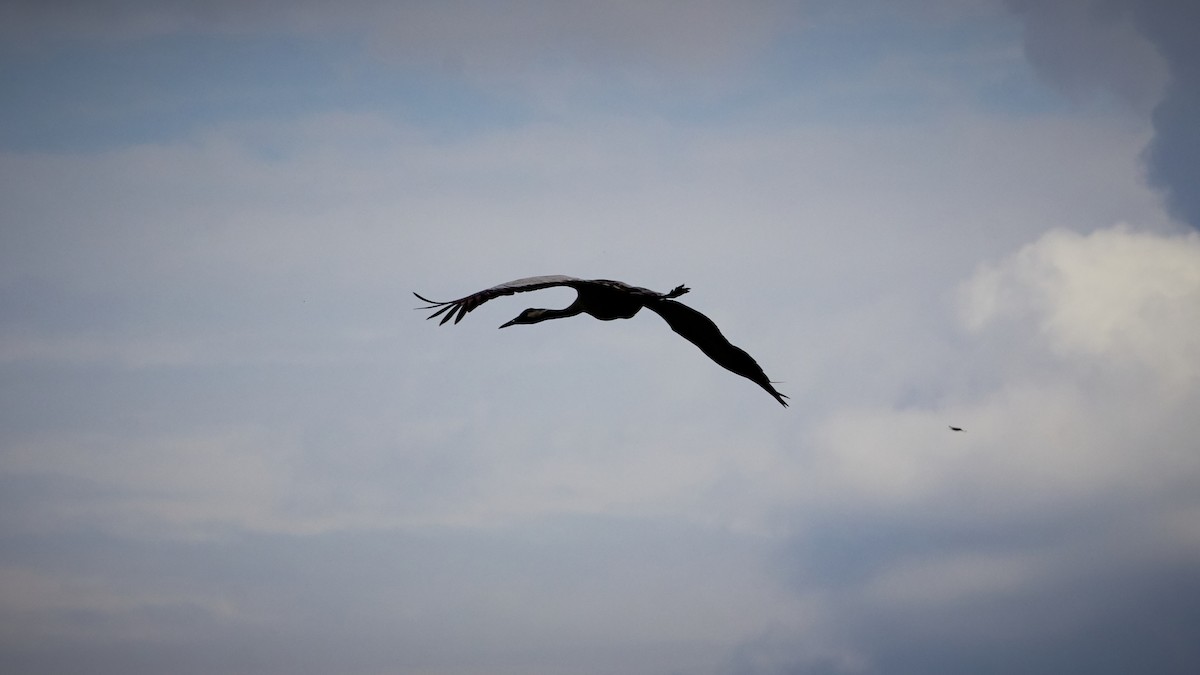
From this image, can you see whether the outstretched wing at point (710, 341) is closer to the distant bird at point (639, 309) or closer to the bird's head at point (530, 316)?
the distant bird at point (639, 309)

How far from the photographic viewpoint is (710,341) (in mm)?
32438

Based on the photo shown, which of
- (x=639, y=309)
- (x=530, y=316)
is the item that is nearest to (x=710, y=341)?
(x=639, y=309)

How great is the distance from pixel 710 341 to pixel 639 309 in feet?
7.54

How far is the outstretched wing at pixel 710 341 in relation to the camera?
31.7 meters

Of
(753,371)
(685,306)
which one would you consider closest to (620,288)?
(685,306)

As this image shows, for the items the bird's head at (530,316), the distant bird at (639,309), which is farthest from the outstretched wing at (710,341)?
the bird's head at (530,316)

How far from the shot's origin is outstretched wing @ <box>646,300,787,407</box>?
31703 mm

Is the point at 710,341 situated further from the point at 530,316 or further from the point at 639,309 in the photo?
the point at 530,316

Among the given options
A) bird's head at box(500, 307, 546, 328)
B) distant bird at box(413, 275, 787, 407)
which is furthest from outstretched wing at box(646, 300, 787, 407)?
bird's head at box(500, 307, 546, 328)

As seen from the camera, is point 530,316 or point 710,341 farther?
point 710,341

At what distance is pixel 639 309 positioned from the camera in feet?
102

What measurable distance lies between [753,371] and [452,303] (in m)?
10.3

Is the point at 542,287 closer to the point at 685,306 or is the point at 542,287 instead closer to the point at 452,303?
the point at 452,303

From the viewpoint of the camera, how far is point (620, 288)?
29.4m
